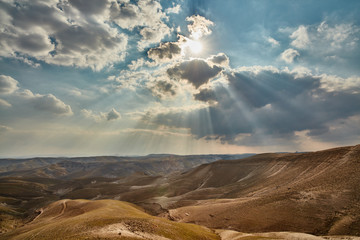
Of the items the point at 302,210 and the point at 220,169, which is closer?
the point at 302,210

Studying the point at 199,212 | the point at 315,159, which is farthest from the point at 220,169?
the point at 199,212

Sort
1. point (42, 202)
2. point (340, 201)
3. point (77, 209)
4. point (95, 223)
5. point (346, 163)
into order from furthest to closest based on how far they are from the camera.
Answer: point (42, 202) < point (346, 163) < point (77, 209) < point (340, 201) < point (95, 223)

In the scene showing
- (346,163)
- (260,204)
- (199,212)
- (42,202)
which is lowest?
(42,202)

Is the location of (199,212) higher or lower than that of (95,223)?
lower

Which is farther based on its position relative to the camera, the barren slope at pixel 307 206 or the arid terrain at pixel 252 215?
the barren slope at pixel 307 206

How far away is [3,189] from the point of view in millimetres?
147375

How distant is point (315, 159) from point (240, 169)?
56258 millimetres

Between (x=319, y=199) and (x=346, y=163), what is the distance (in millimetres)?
29699

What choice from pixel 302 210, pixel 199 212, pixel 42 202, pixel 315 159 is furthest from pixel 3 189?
pixel 315 159

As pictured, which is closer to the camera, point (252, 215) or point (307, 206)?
point (307, 206)

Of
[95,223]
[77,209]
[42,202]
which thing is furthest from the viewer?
[42,202]

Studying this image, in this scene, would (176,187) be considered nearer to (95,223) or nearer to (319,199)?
(319,199)

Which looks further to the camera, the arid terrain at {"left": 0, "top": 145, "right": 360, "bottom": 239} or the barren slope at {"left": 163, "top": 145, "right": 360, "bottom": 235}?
the barren slope at {"left": 163, "top": 145, "right": 360, "bottom": 235}

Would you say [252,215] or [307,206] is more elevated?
[307,206]
